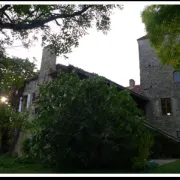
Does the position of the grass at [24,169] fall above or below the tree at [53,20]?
below

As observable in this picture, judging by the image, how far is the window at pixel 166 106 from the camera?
18.6 metres

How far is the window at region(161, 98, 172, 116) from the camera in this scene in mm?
18600

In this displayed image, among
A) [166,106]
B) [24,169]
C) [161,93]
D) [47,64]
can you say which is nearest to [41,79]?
[47,64]

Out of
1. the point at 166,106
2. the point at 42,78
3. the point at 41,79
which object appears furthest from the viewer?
the point at 166,106

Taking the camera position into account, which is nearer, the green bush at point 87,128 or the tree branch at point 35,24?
the tree branch at point 35,24

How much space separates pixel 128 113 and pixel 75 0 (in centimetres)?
542

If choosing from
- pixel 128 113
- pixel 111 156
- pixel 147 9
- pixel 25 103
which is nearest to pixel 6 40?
pixel 128 113

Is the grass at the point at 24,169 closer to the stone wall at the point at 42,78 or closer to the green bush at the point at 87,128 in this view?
the green bush at the point at 87,128

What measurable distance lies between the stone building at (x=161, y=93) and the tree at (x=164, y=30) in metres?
8.97

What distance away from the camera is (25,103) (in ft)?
52.7

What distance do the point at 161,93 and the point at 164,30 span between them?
10.3 m

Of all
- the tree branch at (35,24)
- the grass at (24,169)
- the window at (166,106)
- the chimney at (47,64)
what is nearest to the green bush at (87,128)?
the grass at (24,169)

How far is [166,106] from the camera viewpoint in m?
18.8

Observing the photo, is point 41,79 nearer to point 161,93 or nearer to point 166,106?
point 161,93
